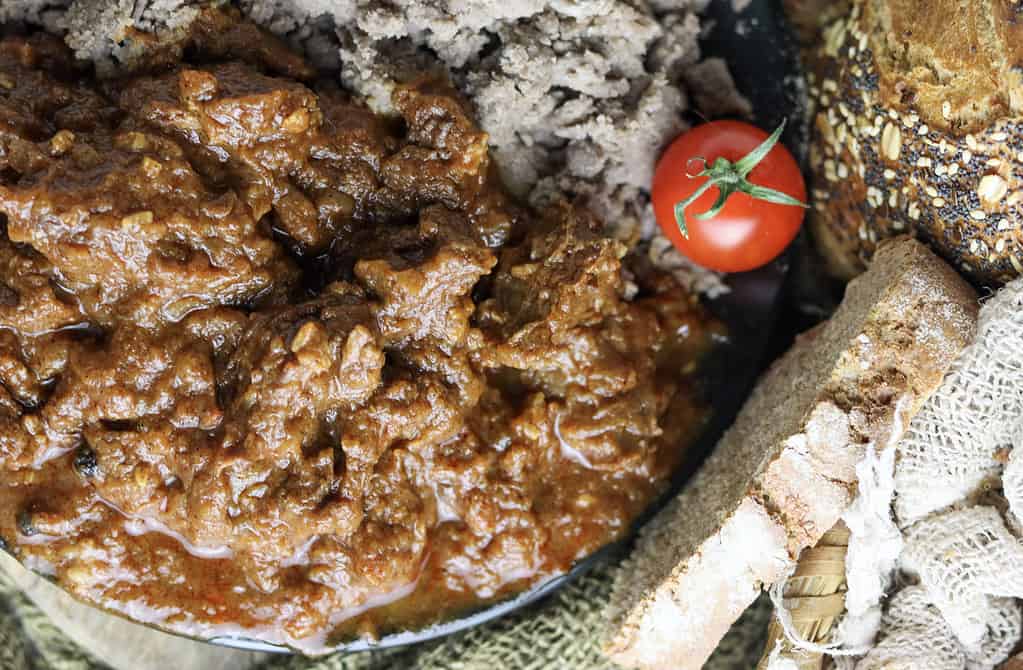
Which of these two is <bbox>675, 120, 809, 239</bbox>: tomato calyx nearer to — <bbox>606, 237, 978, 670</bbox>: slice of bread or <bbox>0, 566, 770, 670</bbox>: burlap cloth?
<bbox>606, 237, 978, 670</bbox>: slice of bread

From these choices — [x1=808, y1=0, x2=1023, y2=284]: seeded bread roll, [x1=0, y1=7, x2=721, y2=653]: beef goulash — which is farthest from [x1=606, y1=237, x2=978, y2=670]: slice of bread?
[x1=0, y1=7, x2=721, y2=653]: beef goulash

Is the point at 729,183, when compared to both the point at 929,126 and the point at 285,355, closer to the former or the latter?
the point at 929,126

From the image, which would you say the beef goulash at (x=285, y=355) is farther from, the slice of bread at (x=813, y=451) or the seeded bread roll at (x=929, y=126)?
the seeded bread roll at (x=929, y=126)

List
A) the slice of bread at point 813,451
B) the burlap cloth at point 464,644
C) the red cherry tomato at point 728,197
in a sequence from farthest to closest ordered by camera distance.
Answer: the burlap cloth at point 464,644, the red cherry tomato at point 728,197, the slice of bread at point 813,451

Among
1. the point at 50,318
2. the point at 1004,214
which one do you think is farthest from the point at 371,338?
the point at 1004,214

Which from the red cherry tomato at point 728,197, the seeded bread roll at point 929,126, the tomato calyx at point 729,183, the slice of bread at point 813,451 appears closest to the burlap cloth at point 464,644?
the slice of bread at point 813,451

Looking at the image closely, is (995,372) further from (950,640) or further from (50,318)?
(50,318)

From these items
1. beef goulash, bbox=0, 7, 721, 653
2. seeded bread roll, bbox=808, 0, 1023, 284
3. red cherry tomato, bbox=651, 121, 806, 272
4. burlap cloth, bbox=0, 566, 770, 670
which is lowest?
burlap cloth, bbox=0, 566, 770, 670
